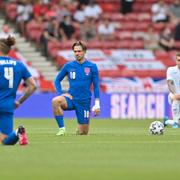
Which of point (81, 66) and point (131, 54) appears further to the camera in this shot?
point (131, 54)

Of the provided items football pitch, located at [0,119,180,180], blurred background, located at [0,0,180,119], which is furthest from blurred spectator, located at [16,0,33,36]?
football pitch, located at [0,119,180,180]

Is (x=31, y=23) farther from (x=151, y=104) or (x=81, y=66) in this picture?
(x=81, y=66)

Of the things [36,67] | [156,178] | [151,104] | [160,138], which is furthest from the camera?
[36,67]

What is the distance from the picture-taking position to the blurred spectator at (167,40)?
1357 inches

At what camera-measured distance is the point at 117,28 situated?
35344 mm

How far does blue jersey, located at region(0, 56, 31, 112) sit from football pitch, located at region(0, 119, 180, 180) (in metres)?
0.69

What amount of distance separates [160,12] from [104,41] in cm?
282

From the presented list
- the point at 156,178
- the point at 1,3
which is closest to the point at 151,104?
the point at 1,3

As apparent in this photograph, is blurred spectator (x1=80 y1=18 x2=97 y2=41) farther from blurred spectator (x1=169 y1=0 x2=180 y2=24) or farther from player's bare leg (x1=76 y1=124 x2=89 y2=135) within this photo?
player's bare leg (x1=76 y1=124 x2=89 y2=135)

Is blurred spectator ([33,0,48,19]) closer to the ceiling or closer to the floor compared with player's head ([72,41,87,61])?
closer to the ceiling

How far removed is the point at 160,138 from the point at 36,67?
1660 cm

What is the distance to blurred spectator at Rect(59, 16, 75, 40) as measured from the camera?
1326 inches

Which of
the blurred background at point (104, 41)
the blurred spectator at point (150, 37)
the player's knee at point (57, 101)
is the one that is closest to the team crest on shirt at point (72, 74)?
the player's knee at point (57, 101)

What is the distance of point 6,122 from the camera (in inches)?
556
